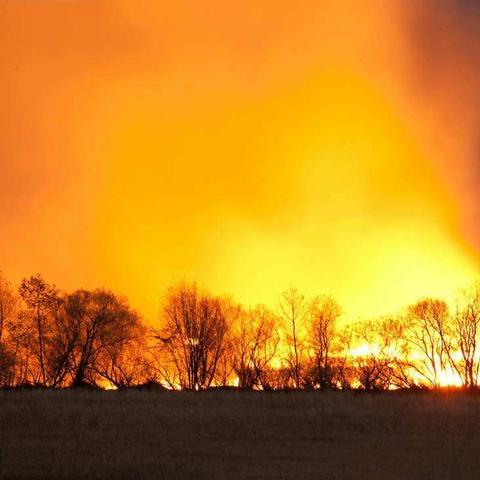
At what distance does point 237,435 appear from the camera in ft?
112

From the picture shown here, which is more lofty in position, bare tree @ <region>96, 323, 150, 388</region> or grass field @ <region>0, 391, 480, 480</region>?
bare tree @ <region>96, 323, 150, 388</region>

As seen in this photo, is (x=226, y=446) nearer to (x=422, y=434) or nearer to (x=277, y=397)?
(x=422, y=434)

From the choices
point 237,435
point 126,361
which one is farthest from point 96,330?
point 237,435

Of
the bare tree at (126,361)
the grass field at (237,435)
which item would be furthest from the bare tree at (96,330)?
the grass field at (237,435)

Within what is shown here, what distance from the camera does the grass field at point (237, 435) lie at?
25812mm

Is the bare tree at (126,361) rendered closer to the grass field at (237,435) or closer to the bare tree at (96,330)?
the bare tree at (96,330)

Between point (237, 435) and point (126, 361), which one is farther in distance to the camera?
point (126, 361)

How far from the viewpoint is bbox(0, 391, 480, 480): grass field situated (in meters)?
25.8

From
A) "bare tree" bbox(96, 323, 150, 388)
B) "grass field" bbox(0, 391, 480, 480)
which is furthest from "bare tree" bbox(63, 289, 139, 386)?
"grass field" bbox(0, 391, 480, 480)

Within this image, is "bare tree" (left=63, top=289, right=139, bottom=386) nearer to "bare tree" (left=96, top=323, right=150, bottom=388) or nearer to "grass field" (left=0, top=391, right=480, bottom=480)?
"bare tree" (left=96, top=323, right=150, bottom=388)

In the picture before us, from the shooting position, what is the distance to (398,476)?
25.4 meters

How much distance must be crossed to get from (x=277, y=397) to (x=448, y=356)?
71552 millimetres

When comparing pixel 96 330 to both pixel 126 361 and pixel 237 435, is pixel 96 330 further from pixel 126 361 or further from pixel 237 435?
pixel 237 435

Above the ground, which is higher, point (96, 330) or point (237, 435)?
point (96, 330)
